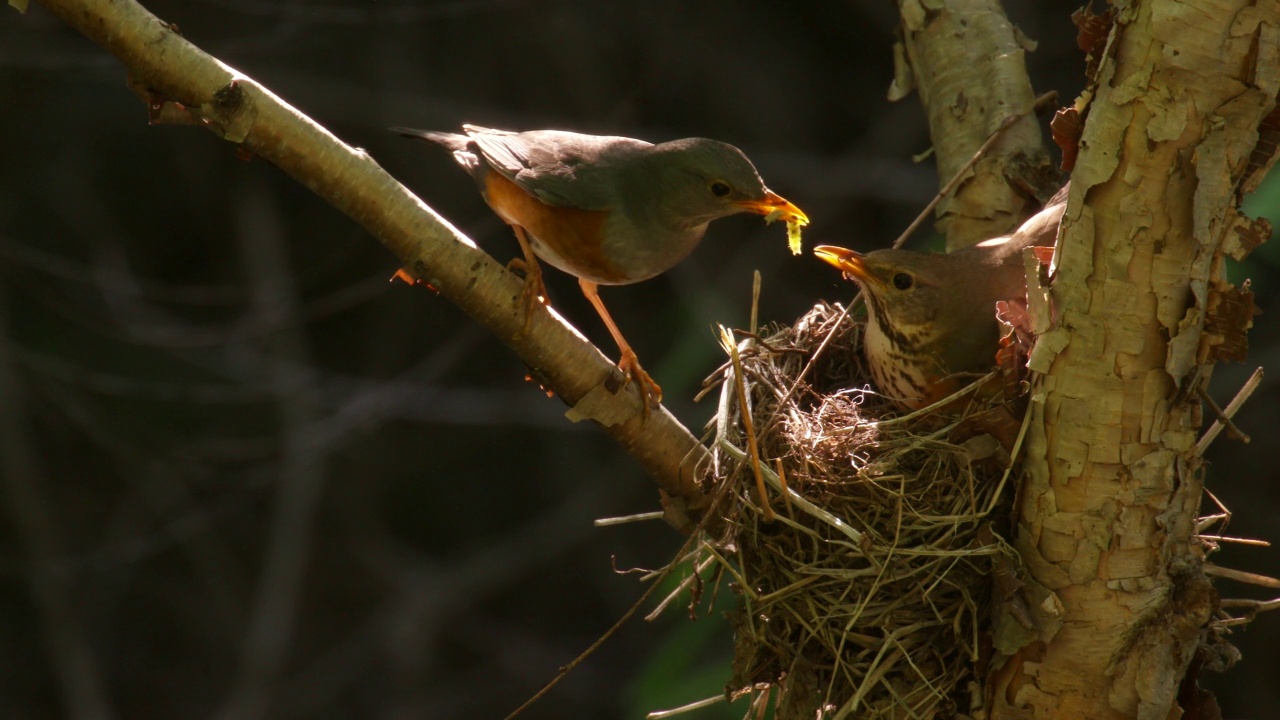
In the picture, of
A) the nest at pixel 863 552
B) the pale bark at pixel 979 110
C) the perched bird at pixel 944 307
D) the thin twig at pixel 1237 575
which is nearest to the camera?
the thin twig at pixel 1237 575

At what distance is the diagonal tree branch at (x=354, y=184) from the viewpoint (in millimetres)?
2334

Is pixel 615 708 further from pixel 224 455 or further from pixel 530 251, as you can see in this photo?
pixel 530 251

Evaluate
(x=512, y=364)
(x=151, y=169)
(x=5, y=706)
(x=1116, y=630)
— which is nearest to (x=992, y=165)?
(x=1116, y=630)

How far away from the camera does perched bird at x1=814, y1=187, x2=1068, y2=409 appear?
3.18 meters

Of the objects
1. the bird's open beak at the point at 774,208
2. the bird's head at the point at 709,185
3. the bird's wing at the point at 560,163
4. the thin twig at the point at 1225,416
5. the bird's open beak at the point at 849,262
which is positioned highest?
the bird's wing at the point at 560,163

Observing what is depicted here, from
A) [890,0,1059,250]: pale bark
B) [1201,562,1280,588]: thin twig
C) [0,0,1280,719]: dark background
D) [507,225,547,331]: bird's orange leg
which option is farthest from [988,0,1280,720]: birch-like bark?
[0,0,1280,719]: dark background

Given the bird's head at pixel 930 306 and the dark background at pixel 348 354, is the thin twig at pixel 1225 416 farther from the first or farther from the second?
the dark background at pixel 348 354

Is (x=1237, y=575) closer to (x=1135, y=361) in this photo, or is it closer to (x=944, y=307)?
(x=1135, y=361)

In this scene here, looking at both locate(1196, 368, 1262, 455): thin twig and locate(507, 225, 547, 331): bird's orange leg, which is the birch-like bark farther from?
locate(507, 225, 547, 331): bird's orange leg

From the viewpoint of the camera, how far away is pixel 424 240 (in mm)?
2529

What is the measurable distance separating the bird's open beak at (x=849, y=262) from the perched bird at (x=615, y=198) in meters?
0.16

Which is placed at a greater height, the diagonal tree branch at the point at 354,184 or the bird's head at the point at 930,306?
the diagonal tree branch at the point at 354,184

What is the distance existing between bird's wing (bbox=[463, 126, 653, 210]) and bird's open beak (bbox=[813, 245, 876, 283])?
606 millimetres

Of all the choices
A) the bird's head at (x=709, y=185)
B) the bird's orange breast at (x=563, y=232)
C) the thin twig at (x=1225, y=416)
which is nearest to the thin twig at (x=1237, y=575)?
the thin twig at (x=1225, y=416)
